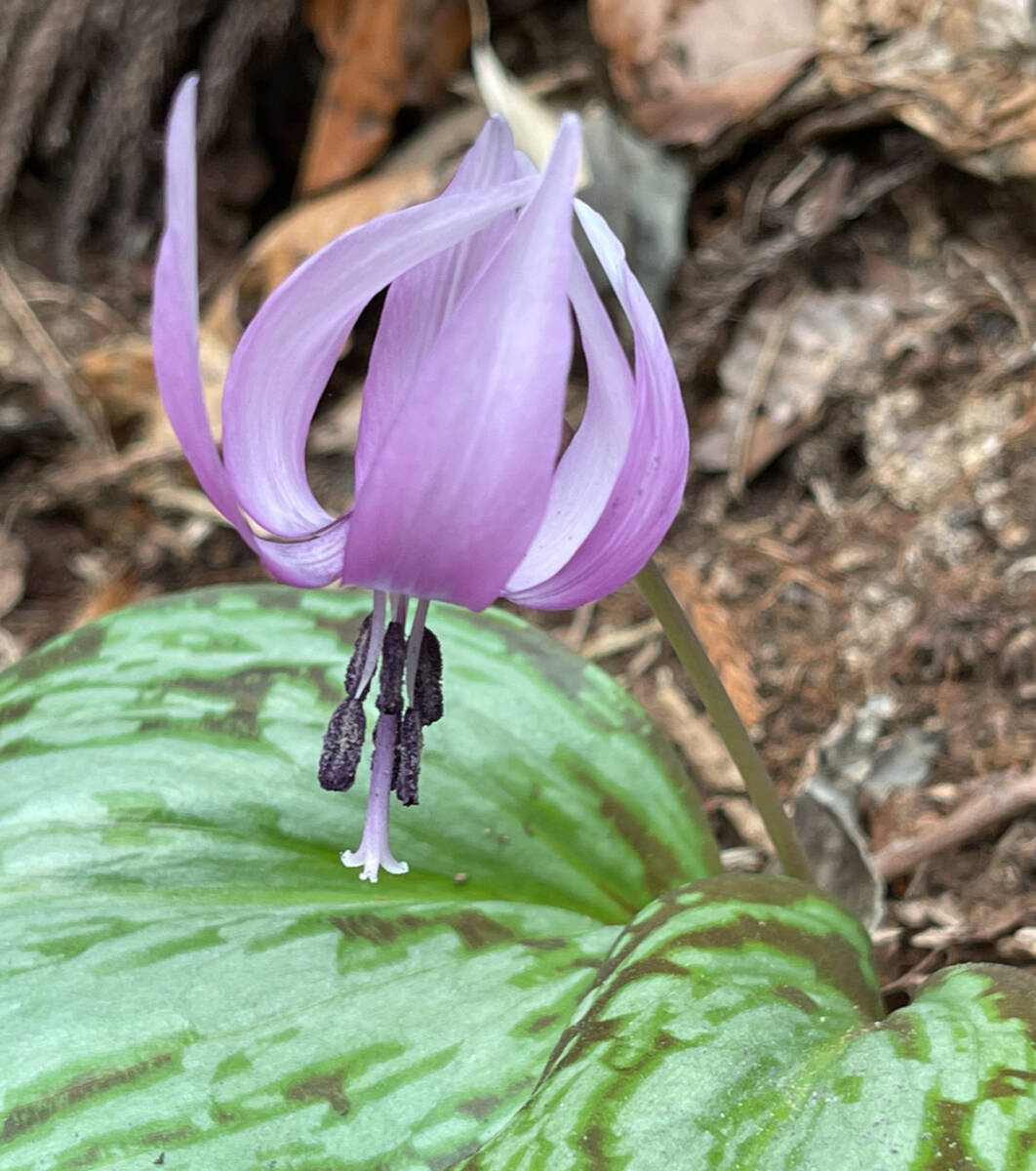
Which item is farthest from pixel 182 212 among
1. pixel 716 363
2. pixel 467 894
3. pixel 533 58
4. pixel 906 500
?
pixel 533 58

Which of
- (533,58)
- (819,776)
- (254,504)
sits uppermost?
(254,504)

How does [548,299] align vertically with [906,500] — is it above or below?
above

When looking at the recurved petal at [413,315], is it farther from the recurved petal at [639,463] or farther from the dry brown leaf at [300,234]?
the dry brown leaf at [300,234]

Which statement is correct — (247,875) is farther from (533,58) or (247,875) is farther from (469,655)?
(533,58)

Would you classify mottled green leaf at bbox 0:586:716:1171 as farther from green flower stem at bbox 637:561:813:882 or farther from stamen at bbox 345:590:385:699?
stamen at bbox 345:590:385:699

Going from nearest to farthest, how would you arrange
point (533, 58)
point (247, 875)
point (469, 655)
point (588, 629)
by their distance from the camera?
point (247, 875)
point (469, 655)
point (588, 629)
point (533, 58)

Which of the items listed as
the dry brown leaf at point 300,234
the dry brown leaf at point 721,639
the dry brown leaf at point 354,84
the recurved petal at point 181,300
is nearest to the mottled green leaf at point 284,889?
the recurved petal at point 181,300
